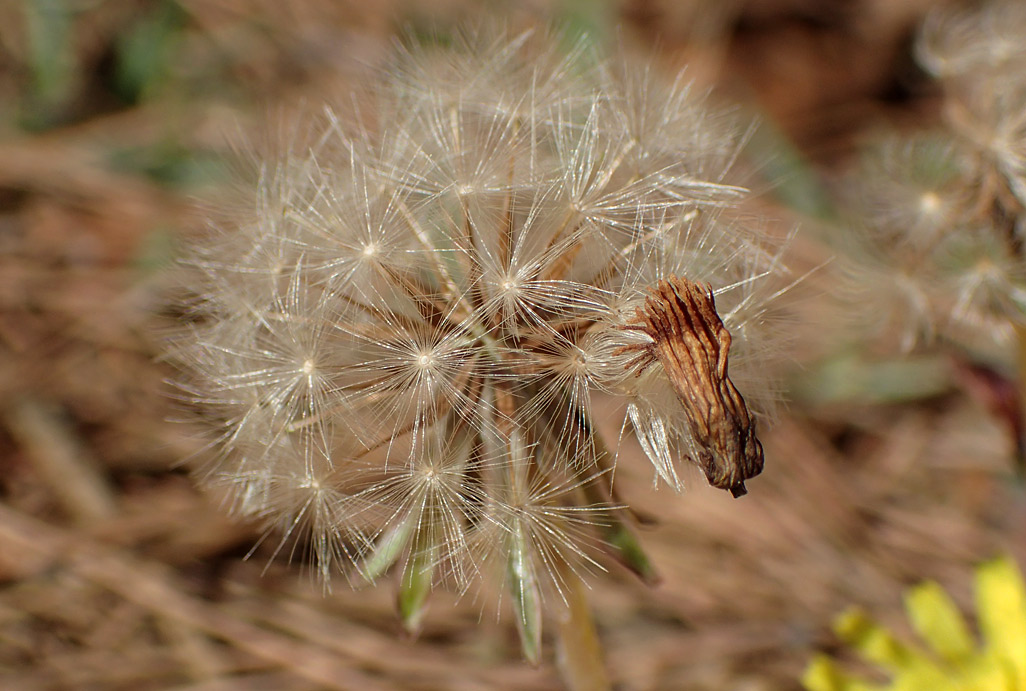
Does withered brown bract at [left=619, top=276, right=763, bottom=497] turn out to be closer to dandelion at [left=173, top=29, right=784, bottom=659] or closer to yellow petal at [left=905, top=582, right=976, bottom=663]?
dandelion at [left=173, top=29, right=784, bottom=659]

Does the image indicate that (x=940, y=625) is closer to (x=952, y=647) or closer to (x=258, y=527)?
(x=952, y=647)

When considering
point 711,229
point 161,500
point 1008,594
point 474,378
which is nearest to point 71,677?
point 161,500

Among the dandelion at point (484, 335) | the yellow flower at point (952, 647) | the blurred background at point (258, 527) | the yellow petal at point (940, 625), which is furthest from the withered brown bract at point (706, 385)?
the yellow petal at point (940, 625)

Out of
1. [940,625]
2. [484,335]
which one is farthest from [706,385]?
[940,625]

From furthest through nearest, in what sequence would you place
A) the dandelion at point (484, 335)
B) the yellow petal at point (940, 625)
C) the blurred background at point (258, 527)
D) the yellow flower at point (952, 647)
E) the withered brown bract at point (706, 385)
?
the blurred background at point (258, 527) < the yellow petal at point (940, 625) < the yellow flower at point (952, 647) < the dandelion at point (484, 335) < the withered brown bract at point (706, 385)

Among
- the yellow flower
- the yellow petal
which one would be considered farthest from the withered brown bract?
the yellow petal

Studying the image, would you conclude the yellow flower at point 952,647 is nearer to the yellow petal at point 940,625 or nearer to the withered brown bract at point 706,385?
the yellow petal at point 940,625
